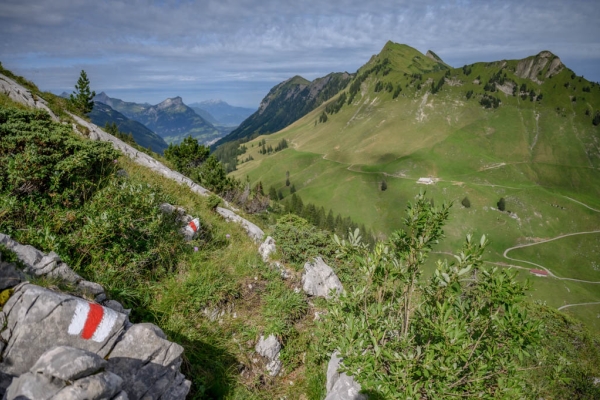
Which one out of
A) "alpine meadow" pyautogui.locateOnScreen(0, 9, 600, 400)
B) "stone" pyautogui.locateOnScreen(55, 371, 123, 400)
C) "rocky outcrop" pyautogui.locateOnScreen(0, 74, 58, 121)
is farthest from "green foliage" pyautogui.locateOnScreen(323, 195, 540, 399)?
"rocky outcrop" pyautogui.locateOnScreen(0, 74, 58, 121)

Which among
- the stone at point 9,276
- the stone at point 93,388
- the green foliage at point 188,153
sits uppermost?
the green foliage at point 188,153

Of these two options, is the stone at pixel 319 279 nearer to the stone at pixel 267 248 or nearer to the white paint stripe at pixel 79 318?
the stone at pixel 267 248

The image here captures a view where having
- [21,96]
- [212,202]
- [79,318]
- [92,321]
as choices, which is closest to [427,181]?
[212,202]

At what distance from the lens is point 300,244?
1157 cm

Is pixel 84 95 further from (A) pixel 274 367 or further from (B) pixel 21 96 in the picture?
(A) pixel 274 367

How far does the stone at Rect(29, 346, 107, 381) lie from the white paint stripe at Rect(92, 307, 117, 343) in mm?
1216

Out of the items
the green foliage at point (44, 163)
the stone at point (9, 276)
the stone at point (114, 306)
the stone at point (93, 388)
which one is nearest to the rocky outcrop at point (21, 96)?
the green foliage at point (44, 163)

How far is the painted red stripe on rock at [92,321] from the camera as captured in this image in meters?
4.38

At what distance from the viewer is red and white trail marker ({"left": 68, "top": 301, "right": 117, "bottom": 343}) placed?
4352 millimetres

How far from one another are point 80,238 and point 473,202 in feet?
633

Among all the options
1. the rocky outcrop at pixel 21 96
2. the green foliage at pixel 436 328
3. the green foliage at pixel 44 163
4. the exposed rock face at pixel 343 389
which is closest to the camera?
the green foliage at pixel 436 328

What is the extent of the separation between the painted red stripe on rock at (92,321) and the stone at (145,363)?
0.43 metres

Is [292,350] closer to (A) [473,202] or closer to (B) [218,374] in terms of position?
(B) [218,374]

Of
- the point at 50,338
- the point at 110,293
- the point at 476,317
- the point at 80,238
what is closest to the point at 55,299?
the point at 50,338
